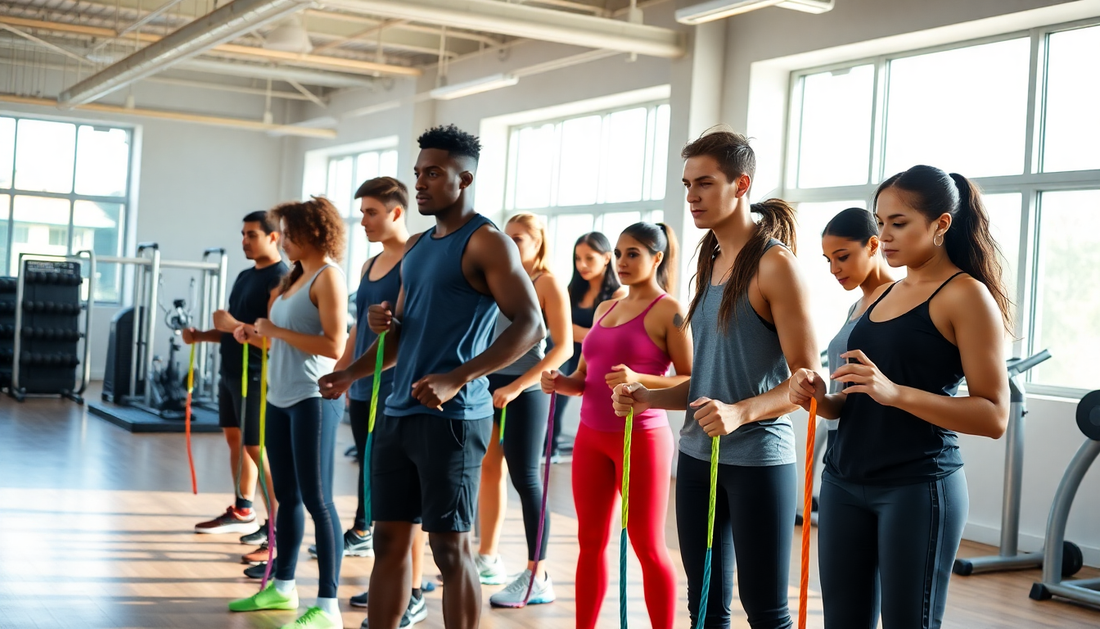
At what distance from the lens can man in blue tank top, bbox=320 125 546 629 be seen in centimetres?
283

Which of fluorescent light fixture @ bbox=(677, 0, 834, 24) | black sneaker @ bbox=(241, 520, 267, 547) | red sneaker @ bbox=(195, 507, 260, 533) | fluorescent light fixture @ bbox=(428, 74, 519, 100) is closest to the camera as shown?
black sneaker @ bbox=(241, 520, 267, 547)

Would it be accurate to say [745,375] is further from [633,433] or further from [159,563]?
[159,563]

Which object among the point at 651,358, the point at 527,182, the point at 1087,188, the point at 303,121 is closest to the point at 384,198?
the point at 651,358

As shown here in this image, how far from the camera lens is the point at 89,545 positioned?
195 inches

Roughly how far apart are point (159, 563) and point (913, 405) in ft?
12.0

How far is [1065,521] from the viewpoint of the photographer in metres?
5.16

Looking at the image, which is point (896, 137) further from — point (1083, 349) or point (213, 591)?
point (213, 591)

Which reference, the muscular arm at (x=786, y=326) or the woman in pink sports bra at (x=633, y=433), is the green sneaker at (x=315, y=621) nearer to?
the woman in pink sports bra at (x=633, y=433)

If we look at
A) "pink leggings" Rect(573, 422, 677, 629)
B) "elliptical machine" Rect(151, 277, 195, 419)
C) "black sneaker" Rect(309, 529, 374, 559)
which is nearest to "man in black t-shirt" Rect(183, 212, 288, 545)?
"black sneaker" Rect(309, 529, 374, 559)

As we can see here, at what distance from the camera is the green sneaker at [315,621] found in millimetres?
3639

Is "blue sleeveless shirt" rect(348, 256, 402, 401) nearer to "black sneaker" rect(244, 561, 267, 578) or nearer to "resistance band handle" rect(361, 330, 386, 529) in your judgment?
"resistance band handle" rect(361, 330, 386, 529)

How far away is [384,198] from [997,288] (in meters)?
2.22

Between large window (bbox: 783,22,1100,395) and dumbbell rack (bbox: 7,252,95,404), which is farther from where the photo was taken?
dumbbell rack (bbox: 7,252,95,404)

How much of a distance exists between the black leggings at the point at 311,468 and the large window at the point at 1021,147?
3.07m
